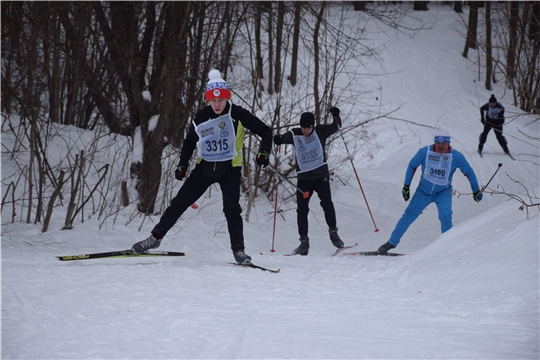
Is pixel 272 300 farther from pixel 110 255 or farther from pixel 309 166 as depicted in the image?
pixel 309 166

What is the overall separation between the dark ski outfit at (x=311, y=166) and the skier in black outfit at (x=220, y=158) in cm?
190

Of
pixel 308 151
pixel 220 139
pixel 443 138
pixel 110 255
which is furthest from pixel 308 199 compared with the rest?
pixel 110 255

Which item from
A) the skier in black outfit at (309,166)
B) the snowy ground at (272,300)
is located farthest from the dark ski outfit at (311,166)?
the snowy ground at (272,300)

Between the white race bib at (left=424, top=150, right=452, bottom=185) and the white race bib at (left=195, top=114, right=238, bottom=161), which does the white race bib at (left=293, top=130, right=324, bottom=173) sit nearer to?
the white race bib at (left=424, top=150, right=452, bottom=185)

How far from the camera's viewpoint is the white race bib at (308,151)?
7.64m

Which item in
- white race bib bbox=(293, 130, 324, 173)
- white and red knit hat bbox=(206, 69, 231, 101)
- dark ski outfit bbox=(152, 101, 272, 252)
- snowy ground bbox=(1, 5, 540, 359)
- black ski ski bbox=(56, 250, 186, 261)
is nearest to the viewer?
snowy ground bbox=(1, 5, 540, 359)

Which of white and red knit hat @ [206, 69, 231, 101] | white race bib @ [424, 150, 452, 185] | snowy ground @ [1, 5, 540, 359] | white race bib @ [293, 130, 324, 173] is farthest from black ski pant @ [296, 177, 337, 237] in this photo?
white and red knit hat @ [206, 69, 231, 101]

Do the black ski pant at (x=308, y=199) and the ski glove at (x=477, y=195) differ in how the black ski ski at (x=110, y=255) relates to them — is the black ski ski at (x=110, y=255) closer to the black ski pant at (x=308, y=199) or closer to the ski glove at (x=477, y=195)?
the black ski pant at (x=308, y=199)

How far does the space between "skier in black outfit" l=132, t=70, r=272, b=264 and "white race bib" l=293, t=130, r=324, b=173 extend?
75.4 inches

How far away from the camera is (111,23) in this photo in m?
9.45

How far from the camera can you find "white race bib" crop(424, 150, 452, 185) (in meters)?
7.40

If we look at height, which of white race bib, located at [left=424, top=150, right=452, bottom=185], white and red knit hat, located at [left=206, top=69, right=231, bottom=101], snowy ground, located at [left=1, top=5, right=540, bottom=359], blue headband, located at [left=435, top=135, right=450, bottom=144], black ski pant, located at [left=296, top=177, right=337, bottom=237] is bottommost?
snowy ground, located at [left=1, top=5, right=540, bottom=359]

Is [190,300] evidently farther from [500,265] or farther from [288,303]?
[500,265]

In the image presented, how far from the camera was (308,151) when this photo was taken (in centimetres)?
765
